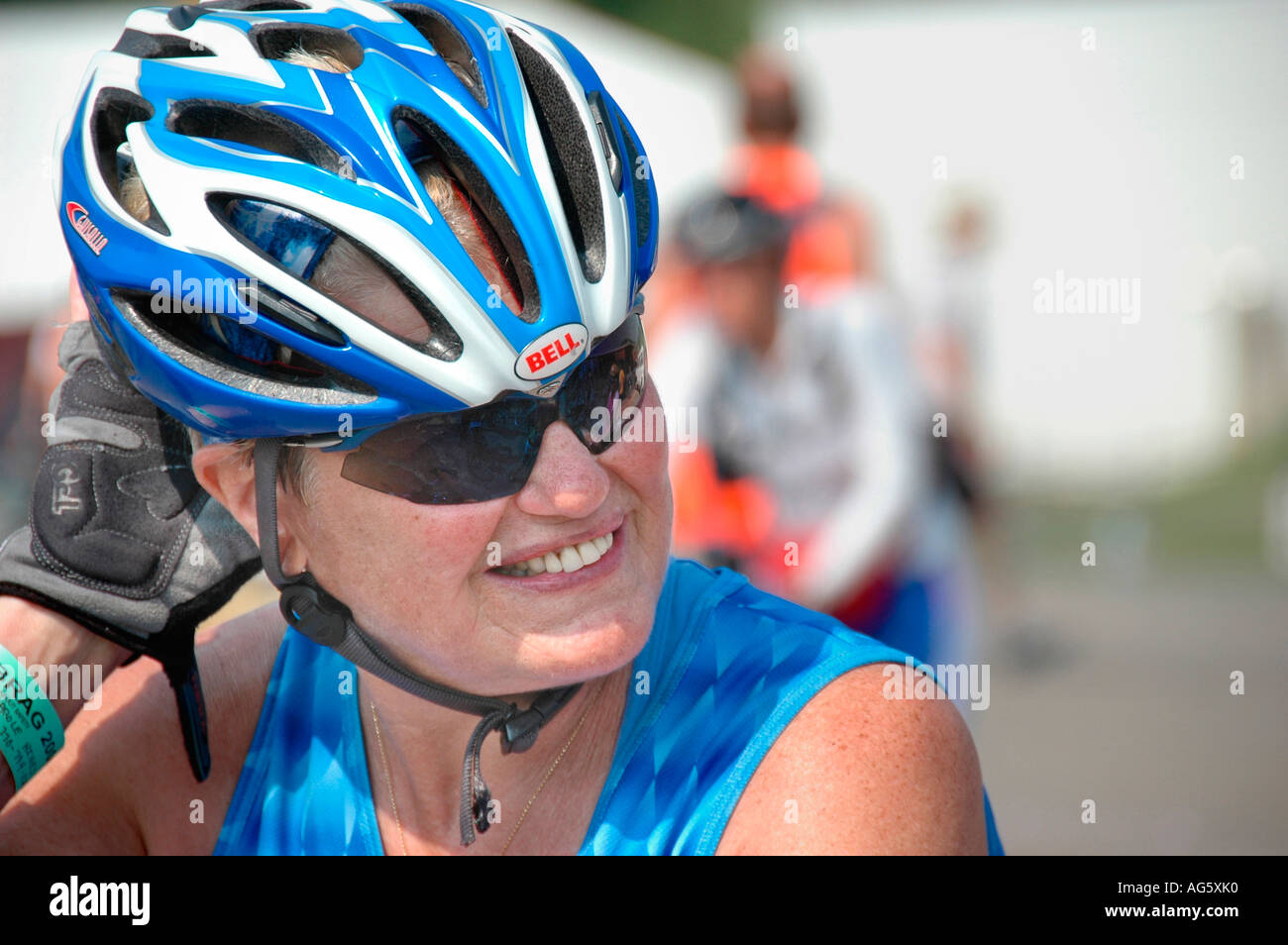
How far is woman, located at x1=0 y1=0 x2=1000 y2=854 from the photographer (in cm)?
168

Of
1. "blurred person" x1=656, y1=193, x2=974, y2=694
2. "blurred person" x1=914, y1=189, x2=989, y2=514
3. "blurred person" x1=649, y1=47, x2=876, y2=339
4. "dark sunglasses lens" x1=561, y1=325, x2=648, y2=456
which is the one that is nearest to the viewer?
"dark sunglasses lens" x1=561, y1=325, x2=648, y2=456

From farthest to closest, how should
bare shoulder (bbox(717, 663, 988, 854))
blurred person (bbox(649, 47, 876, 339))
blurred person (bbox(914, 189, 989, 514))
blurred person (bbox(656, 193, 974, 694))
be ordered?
1. blurred person (bbox(914, 189, 989, 514))
2. blurred person (bbox(649, 47, 876, 339))
3. blurred person (bbox(656, 193, 974, 694))
4. bare shoulder (bbox(717, 663, 988, 854))

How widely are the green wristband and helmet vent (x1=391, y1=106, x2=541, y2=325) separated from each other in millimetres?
996

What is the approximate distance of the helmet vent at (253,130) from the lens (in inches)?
66.7

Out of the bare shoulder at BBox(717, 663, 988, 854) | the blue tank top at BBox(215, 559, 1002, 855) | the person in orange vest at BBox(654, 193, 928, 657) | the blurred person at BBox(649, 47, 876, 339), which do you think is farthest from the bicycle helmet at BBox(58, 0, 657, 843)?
the blurred person at BBox(649, 47, 876, 339)

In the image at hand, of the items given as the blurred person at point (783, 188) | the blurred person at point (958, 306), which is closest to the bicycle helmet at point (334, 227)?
the blurred person at point (783, 188)

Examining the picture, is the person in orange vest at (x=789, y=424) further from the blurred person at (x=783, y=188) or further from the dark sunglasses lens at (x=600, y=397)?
the dark sunglasses lens at (x=600, y=397)

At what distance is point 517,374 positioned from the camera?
1676 millimetres

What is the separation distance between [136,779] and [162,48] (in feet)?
3.94

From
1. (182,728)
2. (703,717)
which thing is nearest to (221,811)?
(182,728)

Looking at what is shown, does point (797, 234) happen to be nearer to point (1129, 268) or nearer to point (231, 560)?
point (231, 560)

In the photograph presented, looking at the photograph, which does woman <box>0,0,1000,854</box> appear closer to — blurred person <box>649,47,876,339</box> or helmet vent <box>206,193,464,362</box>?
helmet vent <box>206,193,464,362</box>

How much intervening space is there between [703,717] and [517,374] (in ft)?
1.95

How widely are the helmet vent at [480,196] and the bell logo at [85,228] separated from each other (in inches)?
18.2
